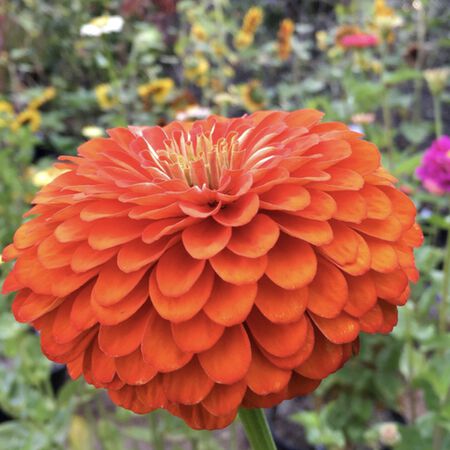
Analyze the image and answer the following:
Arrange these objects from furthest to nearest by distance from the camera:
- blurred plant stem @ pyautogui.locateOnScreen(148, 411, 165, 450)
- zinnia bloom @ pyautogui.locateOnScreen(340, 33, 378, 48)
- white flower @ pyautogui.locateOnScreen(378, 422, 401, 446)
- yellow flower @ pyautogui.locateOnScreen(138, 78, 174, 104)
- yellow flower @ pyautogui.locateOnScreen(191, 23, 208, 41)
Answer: yellow flower @ pyautogui.locateOnScreen(191, 23, 208, 41), yellow flower @ pyautogui.locateOnScreen(138, 78, 174, 104), zinnia bloom @ pyautogui.locateOnScreen(340, 33, 378, 48), white flower @ pyautogui.locateOnScreen(378, 422, 401, 446), blurred plant stem @ pyautogui.locateOnScreen(148, 411, 165, 450)

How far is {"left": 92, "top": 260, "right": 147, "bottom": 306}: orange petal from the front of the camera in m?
0.26

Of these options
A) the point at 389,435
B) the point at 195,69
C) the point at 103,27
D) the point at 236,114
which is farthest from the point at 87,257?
the point at 236,114

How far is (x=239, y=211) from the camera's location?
0.30m

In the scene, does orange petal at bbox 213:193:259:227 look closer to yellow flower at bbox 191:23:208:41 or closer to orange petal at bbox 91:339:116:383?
orange petal at bbox 91:339:116:383

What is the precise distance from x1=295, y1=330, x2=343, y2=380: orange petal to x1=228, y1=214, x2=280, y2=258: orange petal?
0.19 feet

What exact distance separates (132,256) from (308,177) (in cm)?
10

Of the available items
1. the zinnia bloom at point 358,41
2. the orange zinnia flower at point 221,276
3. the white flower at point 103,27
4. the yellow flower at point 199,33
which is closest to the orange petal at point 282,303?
the orange zinnia flower at point 221,276

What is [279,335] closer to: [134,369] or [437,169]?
[134,369]

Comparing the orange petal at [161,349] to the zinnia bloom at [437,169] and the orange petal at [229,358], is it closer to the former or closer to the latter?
the orange petal at [229,358]

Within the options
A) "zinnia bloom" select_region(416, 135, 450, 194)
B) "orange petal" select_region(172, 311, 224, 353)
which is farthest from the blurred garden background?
"orange petal" select_region(172, 311, 224, 353)

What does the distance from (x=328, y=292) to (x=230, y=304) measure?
0.05m

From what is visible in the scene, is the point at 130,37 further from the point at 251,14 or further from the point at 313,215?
the point at 313,215

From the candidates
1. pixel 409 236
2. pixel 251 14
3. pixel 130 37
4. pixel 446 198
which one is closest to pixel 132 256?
pixel 409 236

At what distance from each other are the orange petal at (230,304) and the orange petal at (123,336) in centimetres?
4
